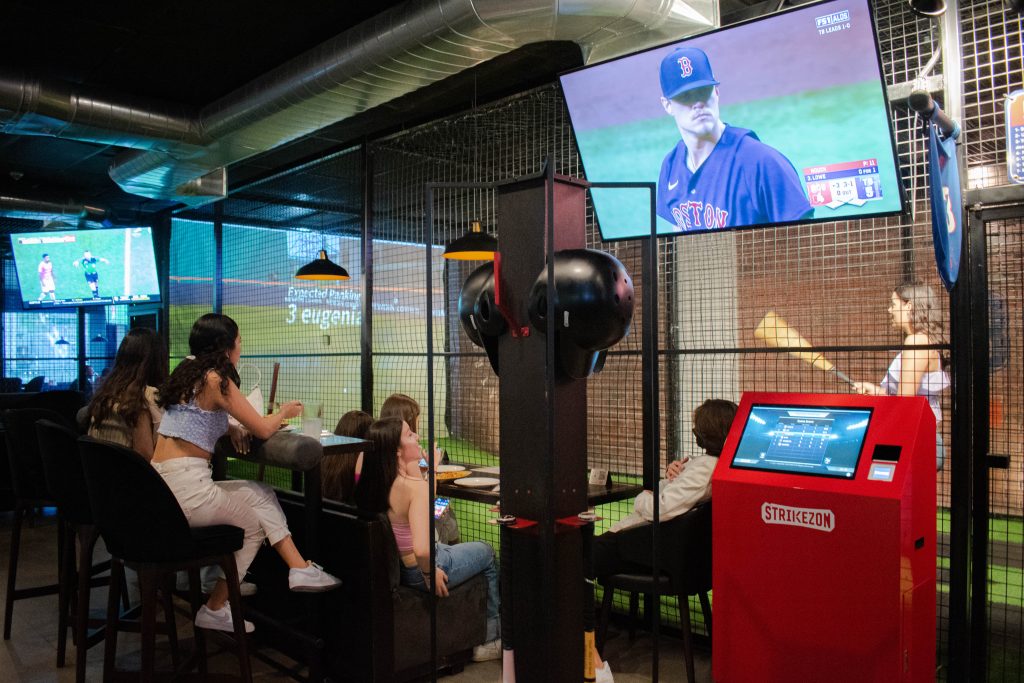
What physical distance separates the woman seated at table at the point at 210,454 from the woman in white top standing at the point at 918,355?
8.41 feet

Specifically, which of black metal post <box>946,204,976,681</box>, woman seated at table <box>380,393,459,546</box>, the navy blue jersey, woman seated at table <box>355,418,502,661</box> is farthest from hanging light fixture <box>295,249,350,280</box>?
black metal post <box>946,204,976,681</box>

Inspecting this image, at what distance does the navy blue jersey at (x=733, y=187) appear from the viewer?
329 centimetres

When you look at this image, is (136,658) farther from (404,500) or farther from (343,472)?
(404,500)

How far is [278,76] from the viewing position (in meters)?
4.77

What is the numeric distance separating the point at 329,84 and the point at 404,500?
8.10 ft

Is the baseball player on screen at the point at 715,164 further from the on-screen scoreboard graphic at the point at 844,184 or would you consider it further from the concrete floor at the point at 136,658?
the concrete floor at the point at 136,658

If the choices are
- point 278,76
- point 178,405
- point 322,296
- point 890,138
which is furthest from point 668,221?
point 322,296

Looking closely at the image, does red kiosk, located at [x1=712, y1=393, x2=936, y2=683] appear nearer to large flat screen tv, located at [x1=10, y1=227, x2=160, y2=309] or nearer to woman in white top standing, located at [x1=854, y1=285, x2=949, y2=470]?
woman in white top standing, located at [x1=854, y1=285, x2=949, y2=470]

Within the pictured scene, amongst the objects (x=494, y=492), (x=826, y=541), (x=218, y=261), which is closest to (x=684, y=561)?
(x=826, y=541)

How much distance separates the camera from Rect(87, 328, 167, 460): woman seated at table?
142 inches

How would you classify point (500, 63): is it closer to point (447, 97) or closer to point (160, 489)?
point (447, 97)

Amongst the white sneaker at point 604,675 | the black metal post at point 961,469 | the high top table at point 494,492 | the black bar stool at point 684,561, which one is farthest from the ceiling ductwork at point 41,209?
the black metal post at point 961,469

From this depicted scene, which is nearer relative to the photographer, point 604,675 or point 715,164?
point 604,675

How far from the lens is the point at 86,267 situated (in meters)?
8.41
